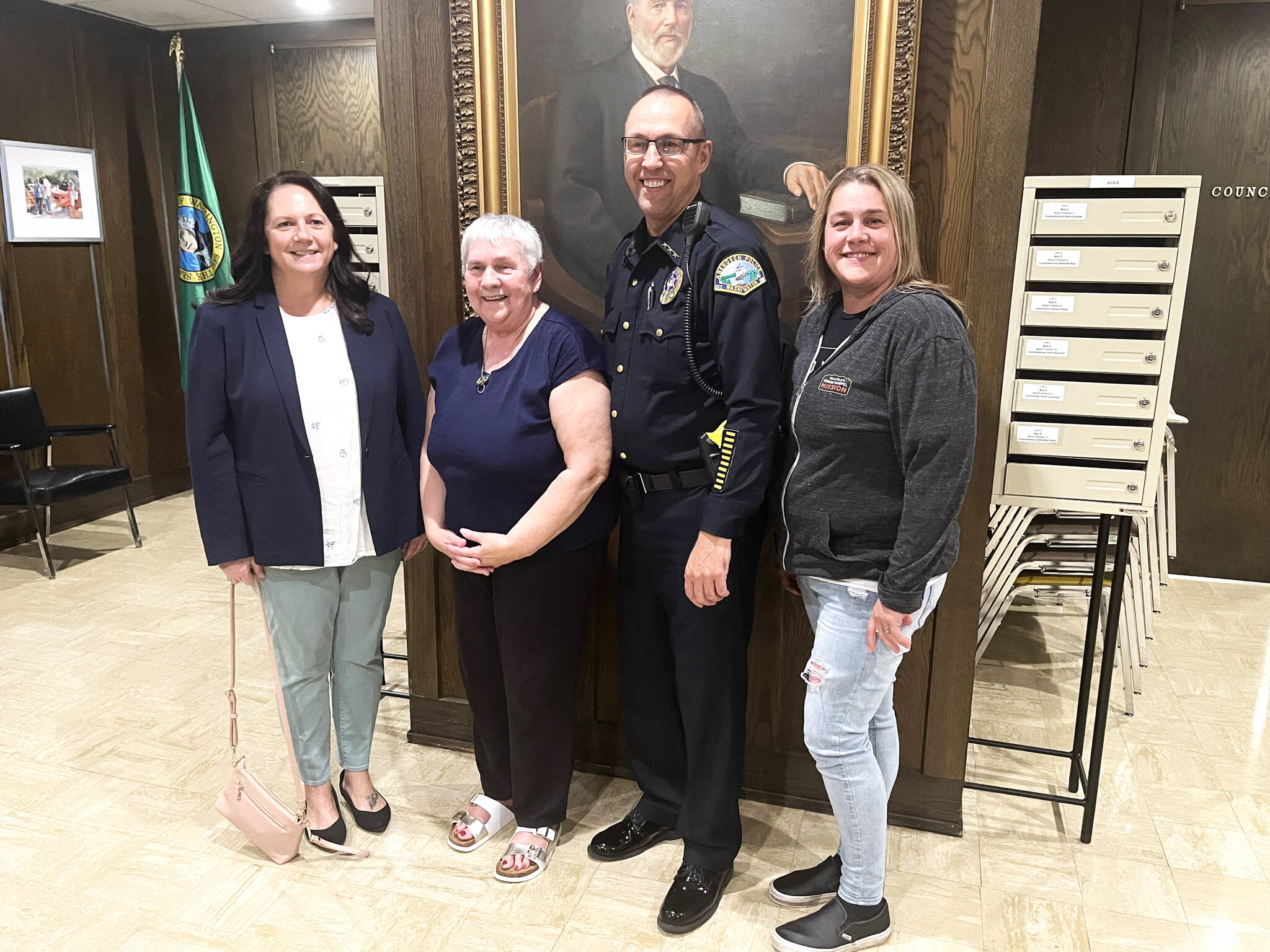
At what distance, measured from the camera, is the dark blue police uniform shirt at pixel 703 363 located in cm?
199

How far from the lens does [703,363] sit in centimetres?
206

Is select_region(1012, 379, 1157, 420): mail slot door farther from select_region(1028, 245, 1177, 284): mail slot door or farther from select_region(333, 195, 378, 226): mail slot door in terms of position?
select_region(333, 195, 378, 226): mail slot door

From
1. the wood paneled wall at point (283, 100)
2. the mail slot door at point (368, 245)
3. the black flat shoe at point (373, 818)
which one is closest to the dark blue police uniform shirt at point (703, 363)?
the black flat shoe at point (373, 818)

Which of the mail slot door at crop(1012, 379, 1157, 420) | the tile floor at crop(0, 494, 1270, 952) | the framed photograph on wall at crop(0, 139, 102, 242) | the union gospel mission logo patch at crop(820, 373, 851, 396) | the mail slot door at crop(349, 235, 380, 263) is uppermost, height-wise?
the framed photograph on wall at crop(0, 139, 102, 242)

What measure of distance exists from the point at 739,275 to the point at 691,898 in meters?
1.44

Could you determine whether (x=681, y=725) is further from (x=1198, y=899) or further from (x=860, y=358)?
(x=1198, y=899)

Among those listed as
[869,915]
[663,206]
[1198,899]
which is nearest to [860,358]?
[663,206]

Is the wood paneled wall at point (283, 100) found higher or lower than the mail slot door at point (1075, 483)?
higher

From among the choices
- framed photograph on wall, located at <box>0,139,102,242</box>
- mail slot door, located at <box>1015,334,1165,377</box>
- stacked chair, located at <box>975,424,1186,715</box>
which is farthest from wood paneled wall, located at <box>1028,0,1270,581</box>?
framed photograph on wall, located at <box>0,139,102,242</box>

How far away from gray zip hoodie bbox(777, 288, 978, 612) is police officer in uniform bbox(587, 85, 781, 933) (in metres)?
0.13

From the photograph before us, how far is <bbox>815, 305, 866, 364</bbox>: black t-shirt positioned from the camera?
1.93 metres

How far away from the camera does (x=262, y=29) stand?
5.67 m

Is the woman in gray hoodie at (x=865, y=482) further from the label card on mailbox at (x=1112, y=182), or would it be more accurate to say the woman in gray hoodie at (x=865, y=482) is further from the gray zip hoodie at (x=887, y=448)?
the label card on mailbox at (x=1112, y=182)

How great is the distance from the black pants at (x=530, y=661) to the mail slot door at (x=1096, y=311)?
1189 millimetres
